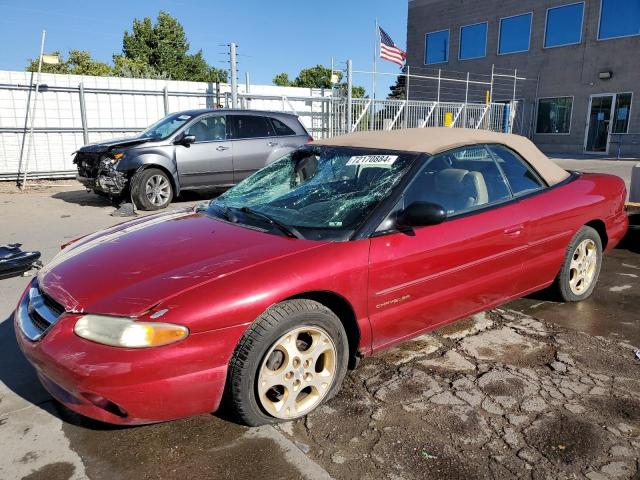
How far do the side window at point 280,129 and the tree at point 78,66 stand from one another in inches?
1209

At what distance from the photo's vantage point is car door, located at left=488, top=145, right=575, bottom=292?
12.1 ft

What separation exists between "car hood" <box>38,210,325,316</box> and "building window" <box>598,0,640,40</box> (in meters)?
23.5

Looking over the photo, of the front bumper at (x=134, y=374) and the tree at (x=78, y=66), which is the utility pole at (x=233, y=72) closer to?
the front bumper at (x=134, y=374)

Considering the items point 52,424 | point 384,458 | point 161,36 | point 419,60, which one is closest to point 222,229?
point 52,424

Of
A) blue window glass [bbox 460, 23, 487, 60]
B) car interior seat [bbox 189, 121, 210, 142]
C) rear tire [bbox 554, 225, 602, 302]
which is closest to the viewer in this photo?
rear tire [bbox 554, 225, 602, 302]

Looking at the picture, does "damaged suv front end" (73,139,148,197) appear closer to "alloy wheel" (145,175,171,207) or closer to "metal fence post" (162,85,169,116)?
"alloy wheel" (145,175,171,207)

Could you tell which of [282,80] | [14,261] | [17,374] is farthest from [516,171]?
[282,80]

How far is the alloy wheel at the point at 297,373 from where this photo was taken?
8.21 feet

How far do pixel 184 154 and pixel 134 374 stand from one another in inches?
276

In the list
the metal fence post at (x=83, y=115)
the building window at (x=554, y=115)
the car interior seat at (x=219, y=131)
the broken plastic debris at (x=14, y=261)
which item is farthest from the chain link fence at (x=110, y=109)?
the building window at (x=554, y=115)

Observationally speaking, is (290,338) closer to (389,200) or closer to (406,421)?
(406,421)

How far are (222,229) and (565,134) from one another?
23.7 m

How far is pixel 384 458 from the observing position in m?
2.34

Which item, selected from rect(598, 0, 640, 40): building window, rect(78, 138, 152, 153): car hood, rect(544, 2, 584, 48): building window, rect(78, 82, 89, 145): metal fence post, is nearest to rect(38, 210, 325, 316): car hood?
rect(78, 138, 152, 153): car hood
